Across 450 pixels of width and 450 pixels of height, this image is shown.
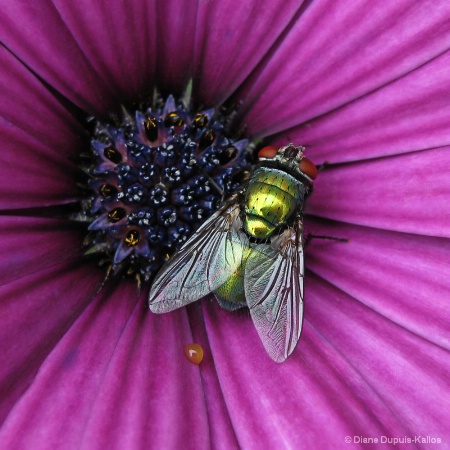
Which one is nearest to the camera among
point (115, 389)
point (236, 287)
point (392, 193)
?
point (115, 389)

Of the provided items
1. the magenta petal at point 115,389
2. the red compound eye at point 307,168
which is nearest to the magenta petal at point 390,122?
the red compound eye at point 307,168

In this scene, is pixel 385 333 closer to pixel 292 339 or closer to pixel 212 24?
pixel 292 339

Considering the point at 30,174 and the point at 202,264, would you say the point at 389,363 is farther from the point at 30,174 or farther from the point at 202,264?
the point at 30,174

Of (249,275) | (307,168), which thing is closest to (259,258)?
(249,275)

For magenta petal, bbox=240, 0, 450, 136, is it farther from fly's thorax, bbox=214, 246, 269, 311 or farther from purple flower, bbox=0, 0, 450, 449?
fly's thorax, bbox=214, 246, 269, 311

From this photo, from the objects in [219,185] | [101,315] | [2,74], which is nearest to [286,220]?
[219,185]

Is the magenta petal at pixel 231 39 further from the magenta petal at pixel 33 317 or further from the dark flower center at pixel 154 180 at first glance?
the magenta petal at pixel 33 317
